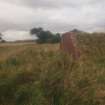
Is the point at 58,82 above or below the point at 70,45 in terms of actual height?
below

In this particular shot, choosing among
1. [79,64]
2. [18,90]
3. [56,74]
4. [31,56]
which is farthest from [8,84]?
[31,56]

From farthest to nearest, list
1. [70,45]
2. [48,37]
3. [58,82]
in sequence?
[48,37] < [70,45] < [58,82]

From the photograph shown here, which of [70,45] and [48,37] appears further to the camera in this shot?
[48,37]

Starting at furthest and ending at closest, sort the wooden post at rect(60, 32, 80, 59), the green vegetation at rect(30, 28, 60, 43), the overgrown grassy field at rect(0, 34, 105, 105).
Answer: the green vegetation at rect(30, 28, 60, 43)
the wooden post at rect(60, 32, 80, 59)
the overgrown grassy field at rect(0, 34, 105, 105)

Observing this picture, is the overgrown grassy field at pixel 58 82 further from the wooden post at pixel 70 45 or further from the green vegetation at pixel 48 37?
the green vegetation at pixel 48 37

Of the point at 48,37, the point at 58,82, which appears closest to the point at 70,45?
the point at 58,82

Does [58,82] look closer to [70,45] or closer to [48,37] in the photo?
[70,45]

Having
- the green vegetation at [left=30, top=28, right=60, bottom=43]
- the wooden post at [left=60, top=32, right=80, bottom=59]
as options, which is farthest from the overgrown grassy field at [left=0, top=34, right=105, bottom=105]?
the green vegetation at [left=30, top=28, right=60, bottom=43]

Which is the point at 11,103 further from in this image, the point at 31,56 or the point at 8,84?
the point at 31,56

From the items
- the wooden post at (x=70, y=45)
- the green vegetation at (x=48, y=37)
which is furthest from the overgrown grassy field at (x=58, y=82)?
the green vegetation at (x=48, y=37)

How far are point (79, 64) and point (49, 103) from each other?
1.33 m

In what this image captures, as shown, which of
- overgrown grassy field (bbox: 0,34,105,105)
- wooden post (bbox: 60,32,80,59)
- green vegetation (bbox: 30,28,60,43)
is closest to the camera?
overgrown grassy field (bbox: 0,34,105,105)

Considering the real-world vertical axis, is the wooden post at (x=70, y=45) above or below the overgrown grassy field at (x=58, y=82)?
above

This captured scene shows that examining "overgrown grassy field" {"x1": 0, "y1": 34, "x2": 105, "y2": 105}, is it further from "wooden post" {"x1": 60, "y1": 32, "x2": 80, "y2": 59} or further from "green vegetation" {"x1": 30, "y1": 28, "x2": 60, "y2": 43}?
Answer: "green vegetation" {"x1": 30, "y1": 28, "x2": 60, "y2": 43}
